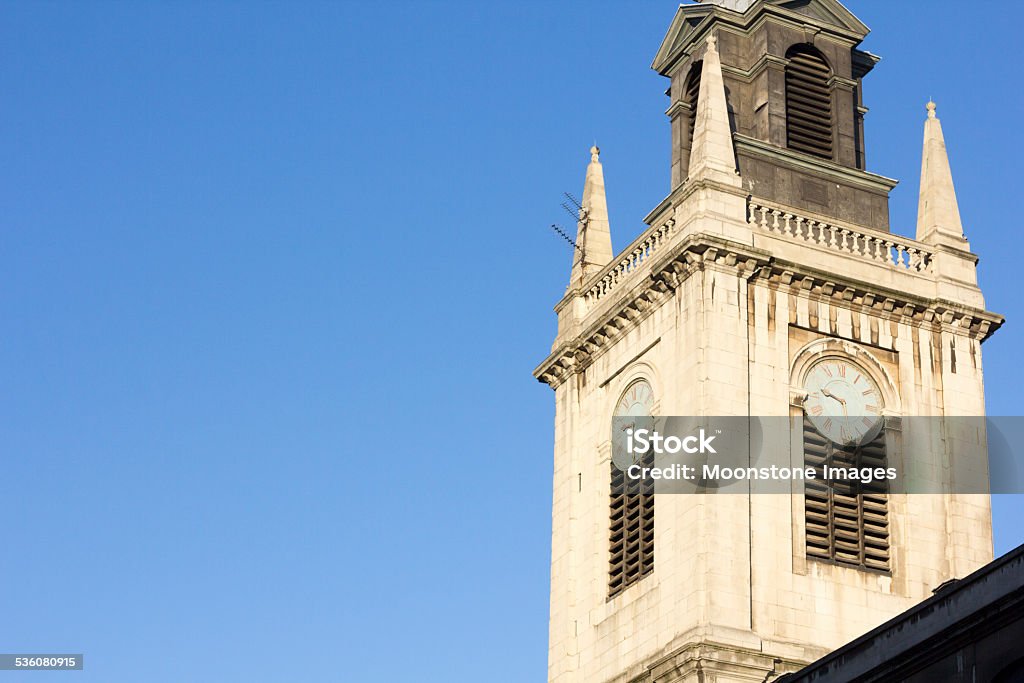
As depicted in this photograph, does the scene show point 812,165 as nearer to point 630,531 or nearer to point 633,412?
point 633,412

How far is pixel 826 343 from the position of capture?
166 ft

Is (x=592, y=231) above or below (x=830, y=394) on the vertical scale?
above

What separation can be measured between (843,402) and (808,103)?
33.6ft

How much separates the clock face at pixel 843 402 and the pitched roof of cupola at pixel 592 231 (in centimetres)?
834

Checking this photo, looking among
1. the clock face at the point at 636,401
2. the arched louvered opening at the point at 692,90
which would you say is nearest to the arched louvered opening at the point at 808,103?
the arched louvered opening at the point at 692,90

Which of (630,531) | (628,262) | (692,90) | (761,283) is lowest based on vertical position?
(630,531)

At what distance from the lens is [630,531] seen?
50.3 metres

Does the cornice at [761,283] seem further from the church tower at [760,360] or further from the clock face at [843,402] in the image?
the clock face at [843,402]

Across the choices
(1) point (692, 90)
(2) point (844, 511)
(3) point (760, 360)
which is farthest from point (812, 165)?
(2) point (844, 511)

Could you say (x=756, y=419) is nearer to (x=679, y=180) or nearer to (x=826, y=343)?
(x=826, y=343)

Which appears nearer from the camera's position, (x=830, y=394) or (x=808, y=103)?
(x=830, y=394)

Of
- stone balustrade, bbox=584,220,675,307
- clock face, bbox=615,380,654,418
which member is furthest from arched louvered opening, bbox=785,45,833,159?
clock face, bbox=615,380,654,418

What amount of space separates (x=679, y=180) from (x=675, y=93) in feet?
11.0

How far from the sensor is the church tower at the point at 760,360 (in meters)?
46.9
